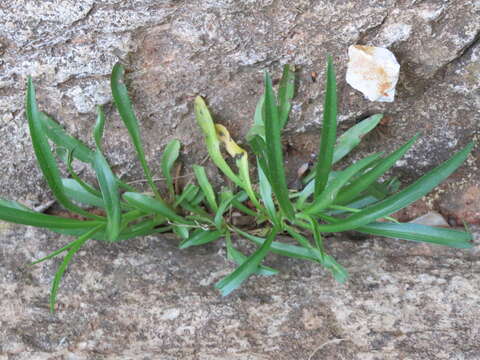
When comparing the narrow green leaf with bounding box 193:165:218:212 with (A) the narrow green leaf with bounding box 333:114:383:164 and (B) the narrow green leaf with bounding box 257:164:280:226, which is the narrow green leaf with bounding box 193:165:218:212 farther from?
(A) the narrow green leaf with bounding box 333:114:383:164

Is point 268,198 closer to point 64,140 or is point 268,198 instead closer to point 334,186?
point 334,186

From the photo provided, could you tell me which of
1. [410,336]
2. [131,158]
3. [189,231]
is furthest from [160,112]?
[410,336]

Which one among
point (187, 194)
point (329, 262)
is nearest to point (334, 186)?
point (329, 262)

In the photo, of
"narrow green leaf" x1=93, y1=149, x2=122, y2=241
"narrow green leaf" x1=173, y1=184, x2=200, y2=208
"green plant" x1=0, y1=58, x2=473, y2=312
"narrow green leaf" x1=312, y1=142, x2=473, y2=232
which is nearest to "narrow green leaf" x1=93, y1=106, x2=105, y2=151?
"green plant" x1=0, y1=58, x2=473, y2=312

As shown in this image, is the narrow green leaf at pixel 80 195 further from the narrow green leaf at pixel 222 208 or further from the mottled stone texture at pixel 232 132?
the narrow green leaf at pixel 222 208

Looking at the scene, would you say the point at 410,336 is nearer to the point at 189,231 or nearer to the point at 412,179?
the point at 412,179

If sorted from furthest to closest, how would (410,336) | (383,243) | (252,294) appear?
(383,243)
(252,294)
(410,336)
